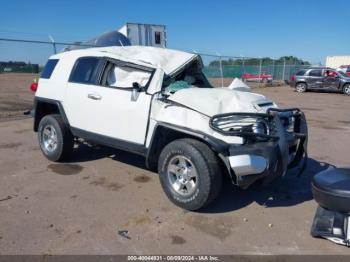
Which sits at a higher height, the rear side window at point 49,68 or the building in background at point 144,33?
the building in background at point 144,33

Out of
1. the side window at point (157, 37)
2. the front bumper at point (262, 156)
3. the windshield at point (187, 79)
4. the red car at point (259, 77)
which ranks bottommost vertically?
the red car at point (259, 77)

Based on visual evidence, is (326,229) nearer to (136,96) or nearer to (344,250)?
(344,250)

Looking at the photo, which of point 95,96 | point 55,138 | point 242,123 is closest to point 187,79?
point 95,96

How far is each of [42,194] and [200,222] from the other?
215 cm

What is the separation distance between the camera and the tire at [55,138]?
5824mm

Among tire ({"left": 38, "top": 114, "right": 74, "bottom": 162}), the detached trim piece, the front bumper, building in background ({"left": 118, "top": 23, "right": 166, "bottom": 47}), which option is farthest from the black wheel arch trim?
building in background ({"left": 118, "top": 23, "right": 166, "bottom": 47})

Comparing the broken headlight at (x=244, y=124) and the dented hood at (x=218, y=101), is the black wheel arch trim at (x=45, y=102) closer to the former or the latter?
the dented hood at (x=218, y=101)

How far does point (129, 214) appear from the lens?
416 centimetres

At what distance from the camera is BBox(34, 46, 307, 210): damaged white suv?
3.97m

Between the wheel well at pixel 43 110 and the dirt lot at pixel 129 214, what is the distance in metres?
0.74

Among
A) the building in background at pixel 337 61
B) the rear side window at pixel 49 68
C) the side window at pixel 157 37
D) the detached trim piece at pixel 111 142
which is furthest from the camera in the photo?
the building in background at pixel 337 61

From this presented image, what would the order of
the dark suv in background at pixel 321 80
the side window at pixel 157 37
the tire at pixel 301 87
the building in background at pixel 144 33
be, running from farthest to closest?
the tire at pixel 301 87 → the dark suv in background at pixel 321 80 → the side window at pixel 157 37 → the building in background at pixel 144 33

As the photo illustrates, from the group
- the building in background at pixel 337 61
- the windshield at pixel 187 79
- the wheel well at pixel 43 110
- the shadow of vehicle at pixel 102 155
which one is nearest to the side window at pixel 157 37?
the shadow of vehicle at pixel 102 155

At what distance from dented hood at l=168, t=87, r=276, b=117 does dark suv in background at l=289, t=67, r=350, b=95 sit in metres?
19.9
